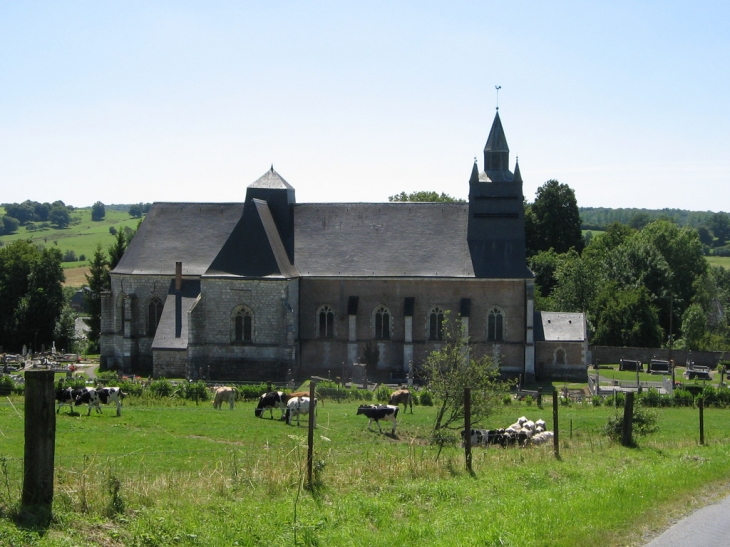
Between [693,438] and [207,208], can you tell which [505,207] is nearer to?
[207,208]

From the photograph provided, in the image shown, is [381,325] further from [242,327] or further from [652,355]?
[652,355]

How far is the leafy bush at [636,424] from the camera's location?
66.5 feet

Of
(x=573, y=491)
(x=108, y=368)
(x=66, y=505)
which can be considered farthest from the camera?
(x=108, y=368)

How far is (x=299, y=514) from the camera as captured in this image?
11562mm

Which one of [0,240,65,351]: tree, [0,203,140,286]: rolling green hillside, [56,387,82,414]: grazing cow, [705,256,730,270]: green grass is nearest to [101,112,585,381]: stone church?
[56,387,82,414]: grazing cow

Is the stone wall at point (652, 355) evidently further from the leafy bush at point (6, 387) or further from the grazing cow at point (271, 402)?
the leafy bush at point (6, 387)

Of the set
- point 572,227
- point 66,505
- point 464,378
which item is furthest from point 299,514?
point 572,227

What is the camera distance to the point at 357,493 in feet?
42.6

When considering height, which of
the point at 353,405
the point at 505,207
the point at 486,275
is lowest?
the point at 353,405

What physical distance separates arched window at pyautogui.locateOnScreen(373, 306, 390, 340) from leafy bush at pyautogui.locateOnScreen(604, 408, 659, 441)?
2314 centimetres

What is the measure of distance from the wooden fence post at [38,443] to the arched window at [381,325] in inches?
1376

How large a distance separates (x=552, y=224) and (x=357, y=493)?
3027 inches

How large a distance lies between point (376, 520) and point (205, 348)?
32.2m

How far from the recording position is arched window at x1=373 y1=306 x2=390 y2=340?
148ft
